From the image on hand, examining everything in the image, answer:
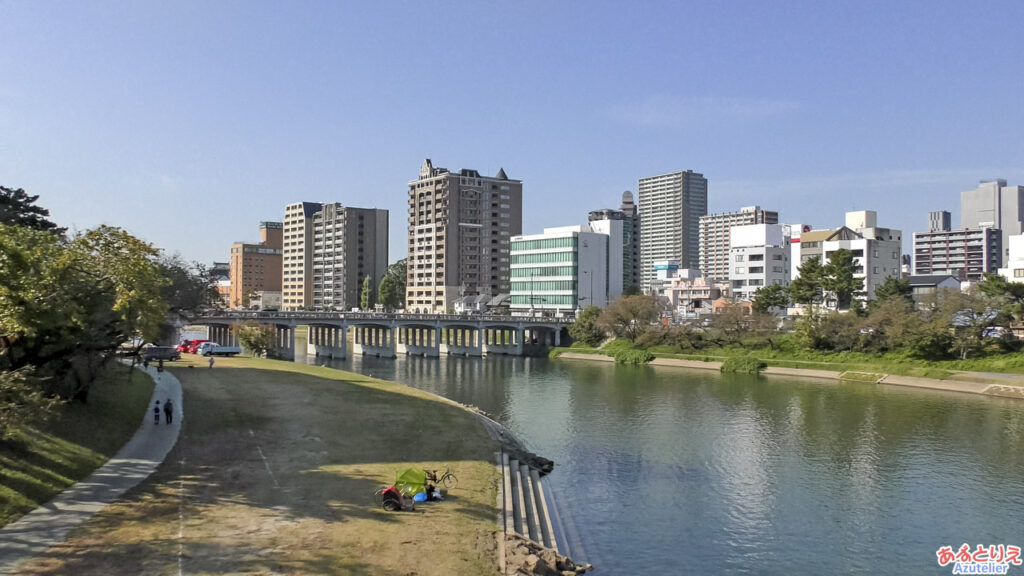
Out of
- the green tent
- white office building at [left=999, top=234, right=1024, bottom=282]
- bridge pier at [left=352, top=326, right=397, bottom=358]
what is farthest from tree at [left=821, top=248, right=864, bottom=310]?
the green tent

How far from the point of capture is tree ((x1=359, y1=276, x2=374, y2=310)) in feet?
542

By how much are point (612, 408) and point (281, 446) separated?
2900 centimetres

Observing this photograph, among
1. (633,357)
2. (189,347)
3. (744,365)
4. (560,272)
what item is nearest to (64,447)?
(189,347)

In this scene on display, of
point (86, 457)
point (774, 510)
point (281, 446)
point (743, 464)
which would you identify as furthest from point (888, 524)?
point (86, 457)

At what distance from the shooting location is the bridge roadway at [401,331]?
309 feet

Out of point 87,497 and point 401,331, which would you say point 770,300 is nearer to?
point 401,331

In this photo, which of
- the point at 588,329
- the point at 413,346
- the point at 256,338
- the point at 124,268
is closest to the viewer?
the point at 124,268

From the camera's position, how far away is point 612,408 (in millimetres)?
53781

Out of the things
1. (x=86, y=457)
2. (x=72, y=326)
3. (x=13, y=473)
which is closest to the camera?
(x=13, y=473)

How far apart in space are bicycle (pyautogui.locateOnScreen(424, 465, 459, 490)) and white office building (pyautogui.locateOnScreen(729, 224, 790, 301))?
334ft

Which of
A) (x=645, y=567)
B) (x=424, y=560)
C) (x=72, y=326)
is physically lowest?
(x=645, y=567)

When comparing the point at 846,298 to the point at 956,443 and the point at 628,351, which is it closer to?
the point at 628,351

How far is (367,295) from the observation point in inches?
6511

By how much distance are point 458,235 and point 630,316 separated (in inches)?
2331
